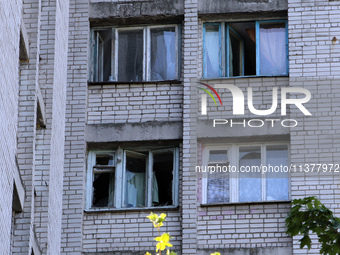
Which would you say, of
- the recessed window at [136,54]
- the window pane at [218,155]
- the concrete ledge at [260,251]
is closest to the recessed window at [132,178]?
the window pane at [218,155]

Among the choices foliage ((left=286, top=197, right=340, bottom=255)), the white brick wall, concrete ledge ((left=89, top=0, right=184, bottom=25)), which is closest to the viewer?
foliage ((left=286, top=197, right=340, bottom=255))

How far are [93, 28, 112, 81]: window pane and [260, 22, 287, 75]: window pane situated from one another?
10.1 ft

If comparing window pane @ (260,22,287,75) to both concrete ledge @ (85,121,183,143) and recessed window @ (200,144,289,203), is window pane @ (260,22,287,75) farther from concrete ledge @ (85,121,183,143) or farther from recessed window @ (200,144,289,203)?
concrete ledge @ (85,121,183,143)

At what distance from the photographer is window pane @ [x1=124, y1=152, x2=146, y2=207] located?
2134 centimetres

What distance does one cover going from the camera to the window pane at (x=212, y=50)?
862 inches

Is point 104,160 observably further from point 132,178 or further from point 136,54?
point 136,54

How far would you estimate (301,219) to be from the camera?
A: 589 inches

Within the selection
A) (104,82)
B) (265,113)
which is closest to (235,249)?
(265,113)

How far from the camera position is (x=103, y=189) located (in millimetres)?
21391

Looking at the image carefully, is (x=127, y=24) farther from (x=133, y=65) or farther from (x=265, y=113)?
(x=265, y=113)

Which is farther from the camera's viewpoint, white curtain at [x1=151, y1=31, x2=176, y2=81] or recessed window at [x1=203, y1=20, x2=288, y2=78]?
white curtain at [x1=151, y1=31, x2=176, y2=81]

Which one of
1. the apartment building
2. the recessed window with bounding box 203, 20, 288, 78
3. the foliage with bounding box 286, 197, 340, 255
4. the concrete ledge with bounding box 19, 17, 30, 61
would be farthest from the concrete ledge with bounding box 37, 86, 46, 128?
the foliage with bounding box 286, 197, 340, 255


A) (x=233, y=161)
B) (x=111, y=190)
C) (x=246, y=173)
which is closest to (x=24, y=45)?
(x=111, y=190)

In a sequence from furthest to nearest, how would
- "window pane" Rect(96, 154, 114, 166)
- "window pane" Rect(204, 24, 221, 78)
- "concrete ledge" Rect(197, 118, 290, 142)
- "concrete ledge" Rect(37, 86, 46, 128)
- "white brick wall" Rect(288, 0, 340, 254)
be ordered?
"window pane" Rect(204, 24, 221, 78) < "window pane" Rect(96, 154, 114, 166) < "concrete ledge" Rect(197, 118, 290, 142) < "white brick wall" Rect(288, 0, 340, 254) < "concrete ledge" Rect(37, 86, 46, 128)
